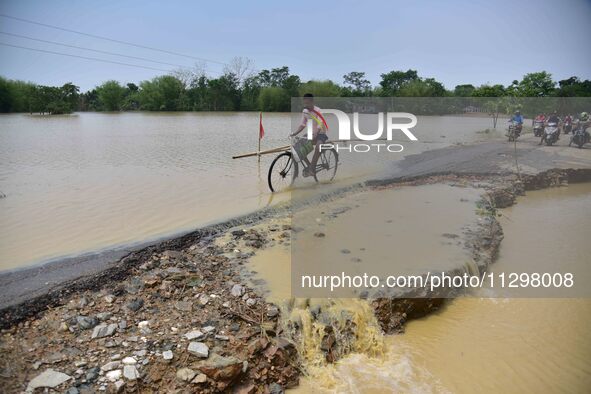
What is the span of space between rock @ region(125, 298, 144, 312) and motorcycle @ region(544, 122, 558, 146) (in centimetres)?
1500

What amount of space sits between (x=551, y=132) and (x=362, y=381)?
1414 centimetres

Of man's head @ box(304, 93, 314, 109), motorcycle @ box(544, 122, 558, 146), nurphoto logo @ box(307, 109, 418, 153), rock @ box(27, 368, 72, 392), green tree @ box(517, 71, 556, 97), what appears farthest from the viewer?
green tree @ box(517, 71, 556, 97)

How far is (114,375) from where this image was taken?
8.70 feet

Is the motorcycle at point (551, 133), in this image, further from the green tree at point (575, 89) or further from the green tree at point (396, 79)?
the green tree at point (396, 79)

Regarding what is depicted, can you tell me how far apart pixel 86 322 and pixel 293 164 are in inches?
227

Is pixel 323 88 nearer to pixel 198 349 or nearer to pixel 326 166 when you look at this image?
pixel 326 166

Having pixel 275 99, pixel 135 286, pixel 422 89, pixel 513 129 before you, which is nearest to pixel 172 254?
pixel 135 286

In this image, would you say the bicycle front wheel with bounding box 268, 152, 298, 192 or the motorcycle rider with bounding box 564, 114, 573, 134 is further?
the motorcycle rider with bounding box 564, 114, 573, 134

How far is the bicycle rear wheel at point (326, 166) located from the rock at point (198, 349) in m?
5.95

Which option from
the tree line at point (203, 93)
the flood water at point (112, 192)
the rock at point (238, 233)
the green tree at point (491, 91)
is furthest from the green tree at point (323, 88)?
the rock at point (238, 233)

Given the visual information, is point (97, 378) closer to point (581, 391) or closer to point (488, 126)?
point (581, 391)

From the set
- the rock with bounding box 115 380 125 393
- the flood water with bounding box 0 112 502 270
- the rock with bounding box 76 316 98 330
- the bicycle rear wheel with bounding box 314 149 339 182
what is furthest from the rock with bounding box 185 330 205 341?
the bicycle rear wheel with bounding box 314 149 339 182

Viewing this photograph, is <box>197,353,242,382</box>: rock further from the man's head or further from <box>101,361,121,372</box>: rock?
the man's head

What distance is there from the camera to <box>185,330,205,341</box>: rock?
9.94ft
